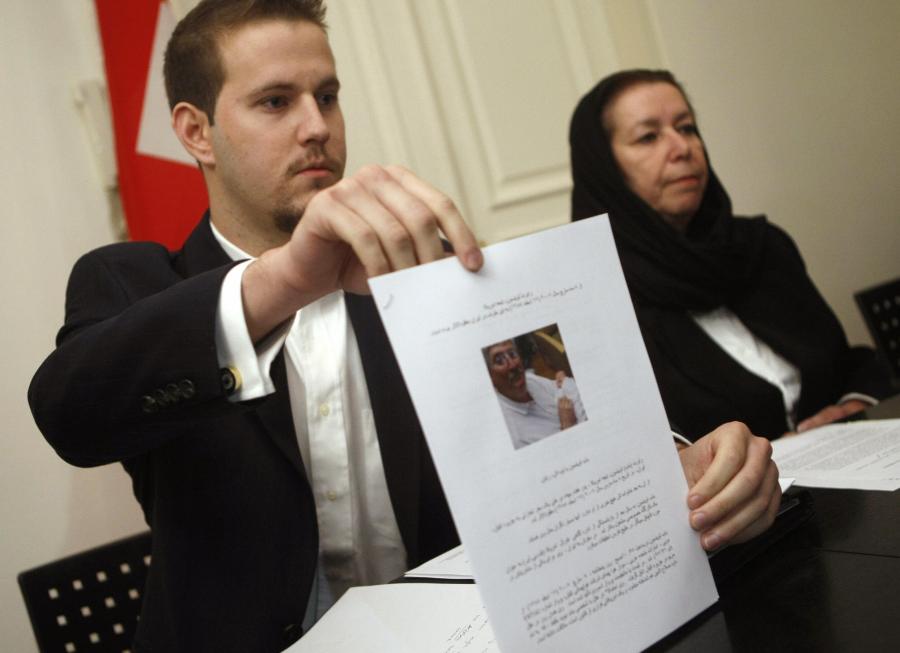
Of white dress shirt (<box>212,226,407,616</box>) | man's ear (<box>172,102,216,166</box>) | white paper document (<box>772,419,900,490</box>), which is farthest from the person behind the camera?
man's ear (<box>172,102,216,166</box>)

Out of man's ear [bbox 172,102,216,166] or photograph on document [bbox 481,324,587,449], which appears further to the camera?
man's ear [bbox 172,102,216,166]

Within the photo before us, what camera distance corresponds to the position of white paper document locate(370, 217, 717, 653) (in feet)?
1.66

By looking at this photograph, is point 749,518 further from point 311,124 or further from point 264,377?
point 311,124

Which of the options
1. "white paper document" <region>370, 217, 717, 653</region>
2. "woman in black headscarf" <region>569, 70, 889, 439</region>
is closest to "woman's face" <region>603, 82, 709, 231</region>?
"woman in black headscarf" <region>569, 70, 889, 439</region>

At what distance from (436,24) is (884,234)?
1780 mm

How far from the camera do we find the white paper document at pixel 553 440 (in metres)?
0.51

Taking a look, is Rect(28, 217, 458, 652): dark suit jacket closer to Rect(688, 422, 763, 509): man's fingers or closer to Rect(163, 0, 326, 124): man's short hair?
Rect(163, 0, 326, 124): man's short hair

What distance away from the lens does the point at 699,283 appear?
188cm

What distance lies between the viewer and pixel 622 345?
601 mm

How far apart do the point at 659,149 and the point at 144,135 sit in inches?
47.5

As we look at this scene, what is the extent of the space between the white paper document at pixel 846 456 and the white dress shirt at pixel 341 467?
555mm

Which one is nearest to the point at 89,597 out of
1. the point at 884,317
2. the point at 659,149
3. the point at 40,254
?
the point at 40,254

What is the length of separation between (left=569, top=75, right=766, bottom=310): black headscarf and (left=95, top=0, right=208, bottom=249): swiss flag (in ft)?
3.09

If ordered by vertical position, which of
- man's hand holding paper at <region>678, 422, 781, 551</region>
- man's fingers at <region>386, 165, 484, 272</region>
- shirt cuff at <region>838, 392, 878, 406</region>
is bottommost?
shirt cuff at <region>838, 392, 878, 406</region>
